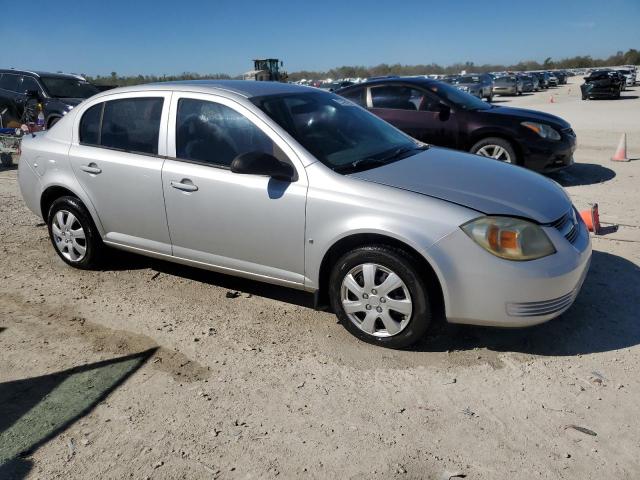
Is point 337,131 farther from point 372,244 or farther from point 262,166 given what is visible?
point 372,244

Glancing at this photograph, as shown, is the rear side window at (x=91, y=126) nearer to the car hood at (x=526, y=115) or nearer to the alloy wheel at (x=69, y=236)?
the alloy wheel at (x=69, y=236)

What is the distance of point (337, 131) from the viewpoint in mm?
4160

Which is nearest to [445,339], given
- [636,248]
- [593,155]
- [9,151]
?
[636,248]

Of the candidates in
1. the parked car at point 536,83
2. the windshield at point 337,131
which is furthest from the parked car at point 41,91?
the parked car at point 536,83

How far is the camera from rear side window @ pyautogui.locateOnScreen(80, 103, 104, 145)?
15.4 ft

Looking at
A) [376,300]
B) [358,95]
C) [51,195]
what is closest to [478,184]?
[376,300]

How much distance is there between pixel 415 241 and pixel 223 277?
7.21ft

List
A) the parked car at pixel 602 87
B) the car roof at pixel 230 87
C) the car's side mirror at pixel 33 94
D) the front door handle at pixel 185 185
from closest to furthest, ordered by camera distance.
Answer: the front door handle at pixel 185 185
the car roof at pixel 230 87
the car's side mirror at pixel 33 94
the parked car at pixel 602 87

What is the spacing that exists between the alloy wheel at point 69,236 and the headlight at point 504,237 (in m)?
3.42

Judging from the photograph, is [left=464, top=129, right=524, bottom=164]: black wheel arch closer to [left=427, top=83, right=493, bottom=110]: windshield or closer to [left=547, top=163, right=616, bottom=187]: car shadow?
[left=427, top=83, right=493, bottom=110]: windshield

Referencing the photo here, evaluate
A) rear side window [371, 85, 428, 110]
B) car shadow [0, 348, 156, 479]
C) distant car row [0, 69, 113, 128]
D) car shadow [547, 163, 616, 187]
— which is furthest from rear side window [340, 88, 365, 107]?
distant car row [0, 69, 113, 128]

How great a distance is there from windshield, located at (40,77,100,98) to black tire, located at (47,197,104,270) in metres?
9.21

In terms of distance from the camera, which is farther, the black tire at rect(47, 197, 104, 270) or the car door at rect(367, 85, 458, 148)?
the car door at rect(367, 85, 458, 148)

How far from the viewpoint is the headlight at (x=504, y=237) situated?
318cm
